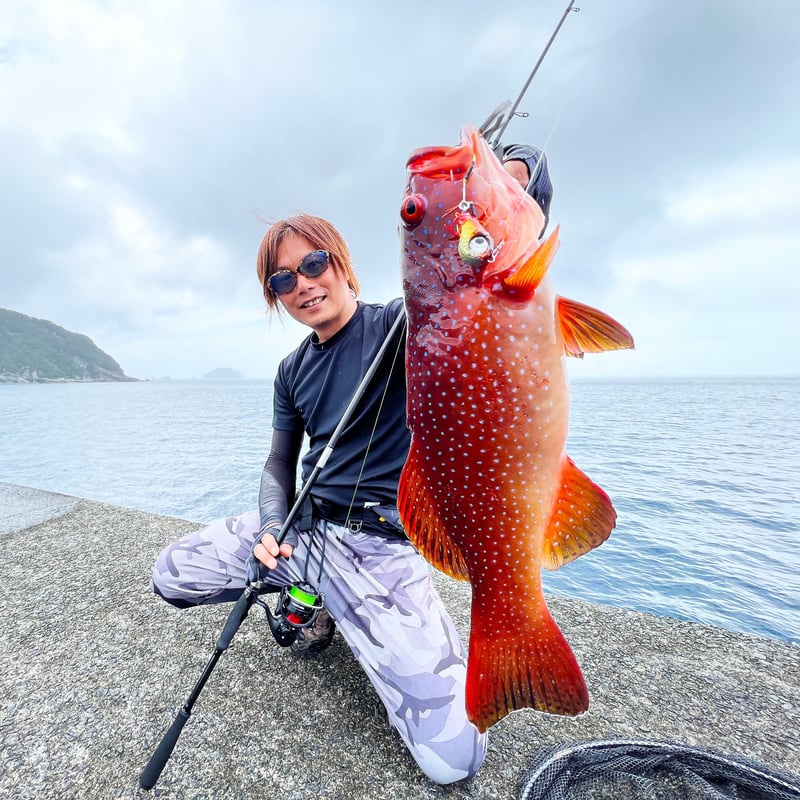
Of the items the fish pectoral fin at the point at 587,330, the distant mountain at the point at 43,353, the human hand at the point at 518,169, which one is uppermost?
→ the distant mountain at the point at 43,353

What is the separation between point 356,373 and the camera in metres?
2.50

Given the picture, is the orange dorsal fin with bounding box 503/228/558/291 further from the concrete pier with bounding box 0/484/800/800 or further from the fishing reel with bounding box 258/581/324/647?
the concrete pier with bounding box 0/484/800/800

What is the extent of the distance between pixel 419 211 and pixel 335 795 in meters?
2.29

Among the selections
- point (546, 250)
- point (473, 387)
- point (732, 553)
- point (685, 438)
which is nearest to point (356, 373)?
point (473, 387)

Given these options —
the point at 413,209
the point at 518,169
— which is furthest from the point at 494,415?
the point at 518,169

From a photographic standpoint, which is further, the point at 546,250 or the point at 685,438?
the point at 685,438

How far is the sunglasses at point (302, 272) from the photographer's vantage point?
2.26 m

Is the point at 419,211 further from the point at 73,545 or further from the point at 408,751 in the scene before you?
the point at 73,545

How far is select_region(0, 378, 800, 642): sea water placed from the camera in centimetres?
614

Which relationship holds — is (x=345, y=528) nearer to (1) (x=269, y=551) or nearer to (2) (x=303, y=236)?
(1) (x=269, y=551)

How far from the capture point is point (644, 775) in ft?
5.92

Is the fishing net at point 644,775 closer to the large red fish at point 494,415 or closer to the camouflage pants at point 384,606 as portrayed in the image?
the camouflage pants at point 384,606

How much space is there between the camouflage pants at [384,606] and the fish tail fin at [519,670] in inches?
21.0

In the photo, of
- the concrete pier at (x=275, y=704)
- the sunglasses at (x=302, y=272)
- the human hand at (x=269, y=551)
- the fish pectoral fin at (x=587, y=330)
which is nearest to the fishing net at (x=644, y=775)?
the concrete pier at (x=275, y=704)
